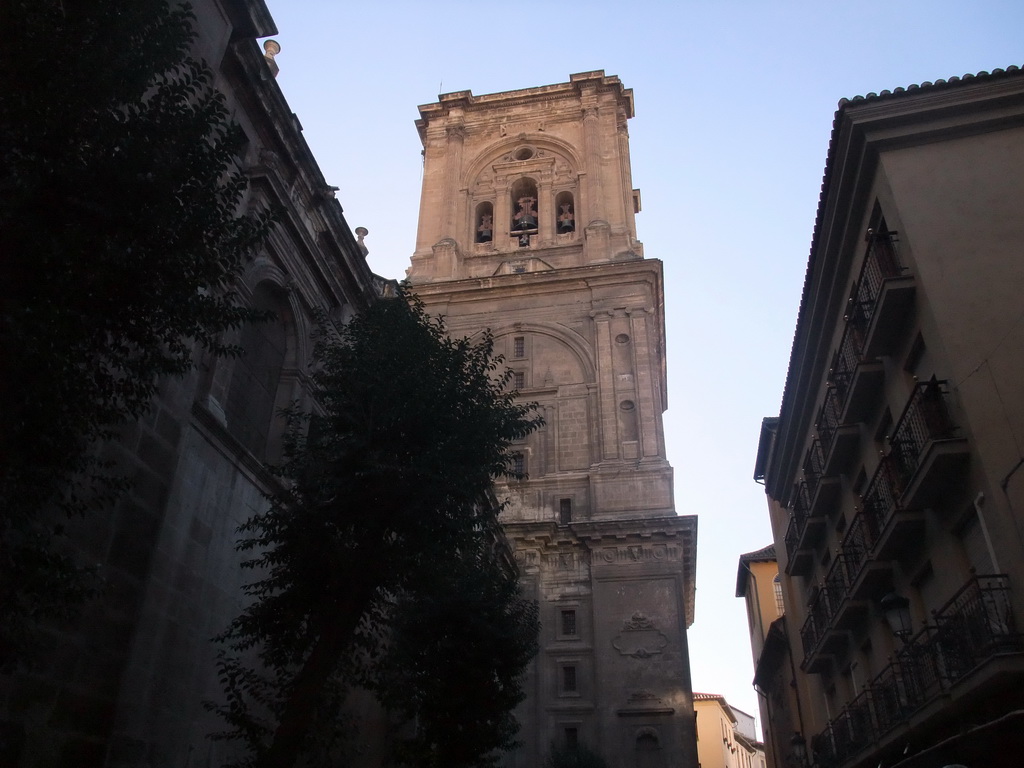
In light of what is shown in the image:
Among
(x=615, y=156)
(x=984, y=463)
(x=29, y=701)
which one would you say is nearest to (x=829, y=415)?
(x=984, y=463)

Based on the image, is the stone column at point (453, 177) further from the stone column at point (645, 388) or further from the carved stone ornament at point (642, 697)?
the carved stone ornament at point (642, 697)

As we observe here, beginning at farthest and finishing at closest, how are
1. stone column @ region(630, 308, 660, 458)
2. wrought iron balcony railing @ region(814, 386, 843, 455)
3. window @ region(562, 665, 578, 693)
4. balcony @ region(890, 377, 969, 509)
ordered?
stone column @ region(630, 308, 660, 458), window @ region(562, 665, 578, 693), wrought iron balcony railing @ region(814, 386, 843, 455), balcony @ region(890, 377, 969, 509)

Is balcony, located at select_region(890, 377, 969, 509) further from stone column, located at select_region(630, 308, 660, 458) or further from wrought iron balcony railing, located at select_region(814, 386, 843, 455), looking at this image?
stone column, located at select_region(630, 308, 660, 458)

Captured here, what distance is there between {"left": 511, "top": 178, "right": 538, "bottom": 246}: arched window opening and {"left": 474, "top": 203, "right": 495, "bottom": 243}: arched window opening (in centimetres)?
99

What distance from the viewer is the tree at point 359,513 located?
8867 mm

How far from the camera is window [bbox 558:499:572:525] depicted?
28875 millimetres

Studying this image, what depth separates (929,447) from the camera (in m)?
10.3

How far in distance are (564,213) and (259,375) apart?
27693mm

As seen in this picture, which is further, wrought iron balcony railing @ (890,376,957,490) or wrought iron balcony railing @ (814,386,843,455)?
wrought iron balcony railing @ (814,386,843,455)

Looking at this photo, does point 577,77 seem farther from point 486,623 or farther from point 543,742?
point 486,623

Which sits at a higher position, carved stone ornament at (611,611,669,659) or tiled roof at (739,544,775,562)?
tiled roof at (739,544,775,562)

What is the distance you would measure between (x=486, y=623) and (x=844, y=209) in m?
8.85

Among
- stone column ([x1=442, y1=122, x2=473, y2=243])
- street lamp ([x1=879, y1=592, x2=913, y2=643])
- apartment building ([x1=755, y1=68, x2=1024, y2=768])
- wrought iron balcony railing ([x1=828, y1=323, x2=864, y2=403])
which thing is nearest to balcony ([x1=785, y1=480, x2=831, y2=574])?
apartment building ([x1=755, y1=68, x2=1024, y2=768])

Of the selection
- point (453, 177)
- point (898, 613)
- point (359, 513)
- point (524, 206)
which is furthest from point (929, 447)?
point (453, 177)
